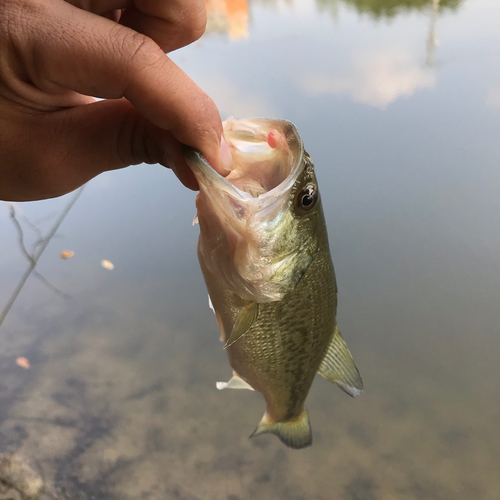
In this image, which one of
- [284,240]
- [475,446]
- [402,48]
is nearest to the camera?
[284,240]

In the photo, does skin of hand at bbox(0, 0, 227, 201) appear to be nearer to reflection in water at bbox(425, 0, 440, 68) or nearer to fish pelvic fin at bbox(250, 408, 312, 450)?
fish pelvic fin at bbox(250, 408, 312, 450)


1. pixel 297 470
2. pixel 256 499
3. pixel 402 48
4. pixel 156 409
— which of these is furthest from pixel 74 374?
pixel 402 48

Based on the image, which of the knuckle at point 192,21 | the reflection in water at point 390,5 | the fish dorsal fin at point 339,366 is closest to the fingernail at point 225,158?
the knuckle at point 192,21

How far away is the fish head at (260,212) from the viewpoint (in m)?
0.82

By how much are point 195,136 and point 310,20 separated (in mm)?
6067

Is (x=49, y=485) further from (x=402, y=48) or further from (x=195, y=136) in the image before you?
(x=402, y=48)

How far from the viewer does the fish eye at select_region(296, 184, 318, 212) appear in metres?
0.88

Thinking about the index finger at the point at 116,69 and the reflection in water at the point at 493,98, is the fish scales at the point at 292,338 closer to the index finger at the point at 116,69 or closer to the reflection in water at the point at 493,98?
the index finger at the point at 116,69

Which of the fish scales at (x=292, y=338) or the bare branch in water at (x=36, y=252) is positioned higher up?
the fish scales at (x=292, y=338)

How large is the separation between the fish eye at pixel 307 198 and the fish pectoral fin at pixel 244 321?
1.02ft

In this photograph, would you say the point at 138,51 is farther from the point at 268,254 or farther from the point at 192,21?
the point at 268,254

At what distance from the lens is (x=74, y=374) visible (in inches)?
106

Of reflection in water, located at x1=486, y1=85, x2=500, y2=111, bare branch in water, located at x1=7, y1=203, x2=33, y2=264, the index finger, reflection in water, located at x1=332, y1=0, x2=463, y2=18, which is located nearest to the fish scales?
the index finger

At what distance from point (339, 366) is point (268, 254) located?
0.67 meters
